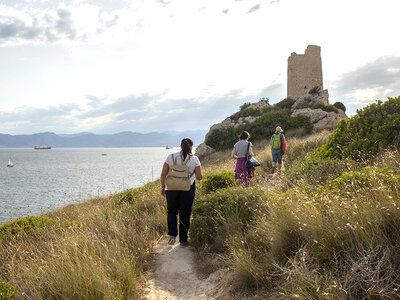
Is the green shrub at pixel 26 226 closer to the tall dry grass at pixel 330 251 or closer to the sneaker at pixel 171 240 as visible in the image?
the sneaker at pixel 171 240

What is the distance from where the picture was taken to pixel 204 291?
12.7 ft

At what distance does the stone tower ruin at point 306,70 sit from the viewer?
32.1 metres

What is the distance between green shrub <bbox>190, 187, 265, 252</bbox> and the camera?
502cm

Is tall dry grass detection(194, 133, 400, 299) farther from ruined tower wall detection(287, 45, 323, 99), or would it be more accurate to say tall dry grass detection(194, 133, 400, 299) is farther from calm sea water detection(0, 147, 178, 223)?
ruined tower wall detection(287, 45, 323, 99)

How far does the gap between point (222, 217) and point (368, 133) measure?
203 inches

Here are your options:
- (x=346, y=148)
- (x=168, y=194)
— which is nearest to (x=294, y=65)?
(x=346, y=148)

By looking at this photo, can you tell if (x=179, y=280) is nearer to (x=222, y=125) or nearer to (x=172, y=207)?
(x=172, y=207)

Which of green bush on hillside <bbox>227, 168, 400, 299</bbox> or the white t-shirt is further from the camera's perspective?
the white t-shirt

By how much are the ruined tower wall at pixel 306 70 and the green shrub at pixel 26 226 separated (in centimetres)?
3165

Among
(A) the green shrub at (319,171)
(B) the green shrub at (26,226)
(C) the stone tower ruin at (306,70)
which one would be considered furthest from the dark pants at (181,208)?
(C) the stone tower ruin at (306,70)

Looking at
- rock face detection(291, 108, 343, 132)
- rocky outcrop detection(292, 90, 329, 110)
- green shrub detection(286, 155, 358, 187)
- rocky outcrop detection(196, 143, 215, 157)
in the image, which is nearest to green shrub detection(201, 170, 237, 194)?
green shrub detection(286, 155, 358, 187)

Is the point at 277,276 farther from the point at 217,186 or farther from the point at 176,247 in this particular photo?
the point at 217,186

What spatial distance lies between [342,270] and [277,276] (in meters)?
0.84

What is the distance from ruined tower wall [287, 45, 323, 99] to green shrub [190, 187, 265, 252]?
29.9m
